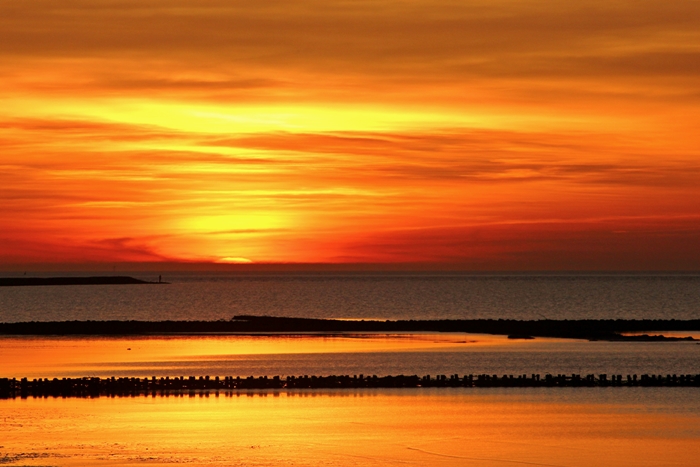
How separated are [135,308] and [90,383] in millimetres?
120928

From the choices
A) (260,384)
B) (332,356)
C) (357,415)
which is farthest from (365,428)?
(332,356)

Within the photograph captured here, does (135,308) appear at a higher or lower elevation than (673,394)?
higher

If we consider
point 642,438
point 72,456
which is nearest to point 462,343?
point 642,438

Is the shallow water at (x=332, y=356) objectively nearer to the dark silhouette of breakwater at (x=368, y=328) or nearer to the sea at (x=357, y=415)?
the sea at (x=357, y=415)

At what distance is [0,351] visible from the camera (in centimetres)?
7462

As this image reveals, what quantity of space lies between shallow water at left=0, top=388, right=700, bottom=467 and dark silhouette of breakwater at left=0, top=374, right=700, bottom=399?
144 centimetres

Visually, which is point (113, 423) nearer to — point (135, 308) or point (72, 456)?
point (72, 456)

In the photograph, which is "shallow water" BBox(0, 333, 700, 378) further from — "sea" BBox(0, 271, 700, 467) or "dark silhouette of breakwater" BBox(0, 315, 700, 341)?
"dark silhouette of breakwater" BBox(0, 315, 700, 341)

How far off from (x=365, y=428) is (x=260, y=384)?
13.0 metres

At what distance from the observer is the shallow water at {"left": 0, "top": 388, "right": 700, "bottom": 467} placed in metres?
33.2

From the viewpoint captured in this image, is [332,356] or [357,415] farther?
[332,356]

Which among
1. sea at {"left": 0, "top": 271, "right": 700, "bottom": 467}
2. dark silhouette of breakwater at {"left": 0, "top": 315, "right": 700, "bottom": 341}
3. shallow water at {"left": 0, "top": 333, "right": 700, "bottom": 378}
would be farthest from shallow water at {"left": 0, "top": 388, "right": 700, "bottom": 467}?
dark silhouette of breakwater at {"left": 0, "top": 315, "right": 700, "bottom": 341}

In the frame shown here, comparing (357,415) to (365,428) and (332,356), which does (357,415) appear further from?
(332,356)

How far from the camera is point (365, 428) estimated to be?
38.8 meters
